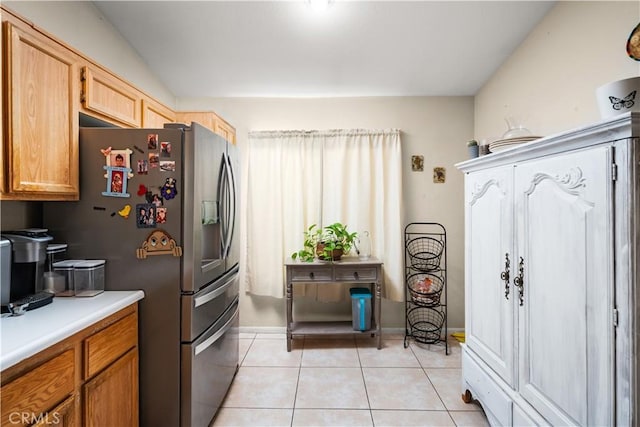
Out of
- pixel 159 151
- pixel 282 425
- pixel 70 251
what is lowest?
pixel 282 425

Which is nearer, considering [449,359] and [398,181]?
[449,359]

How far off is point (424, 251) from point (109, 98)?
3001mm

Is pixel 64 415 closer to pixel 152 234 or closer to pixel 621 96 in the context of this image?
pixel 152 234

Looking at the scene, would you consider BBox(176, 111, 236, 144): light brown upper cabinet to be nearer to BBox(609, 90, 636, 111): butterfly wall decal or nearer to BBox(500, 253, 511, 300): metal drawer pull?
BBox(500, 253, 511, 300): metal drawer pull

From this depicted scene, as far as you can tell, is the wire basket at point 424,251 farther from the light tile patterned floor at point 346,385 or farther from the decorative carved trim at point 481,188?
the decorative carved trim at point 481,188

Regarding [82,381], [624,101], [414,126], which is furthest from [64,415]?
[414,126]

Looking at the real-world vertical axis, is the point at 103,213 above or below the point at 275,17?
below

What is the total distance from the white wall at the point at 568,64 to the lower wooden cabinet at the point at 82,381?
2688 millimetres

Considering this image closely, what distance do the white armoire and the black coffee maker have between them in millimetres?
2290

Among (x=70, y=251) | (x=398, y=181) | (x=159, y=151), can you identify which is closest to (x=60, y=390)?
(x=70, y=251)

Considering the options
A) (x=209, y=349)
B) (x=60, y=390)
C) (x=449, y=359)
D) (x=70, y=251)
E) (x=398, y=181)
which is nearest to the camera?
(x=60, y=390)

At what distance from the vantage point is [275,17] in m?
1.95

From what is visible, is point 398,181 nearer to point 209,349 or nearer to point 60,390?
point 209,349

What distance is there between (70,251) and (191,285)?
667mm
